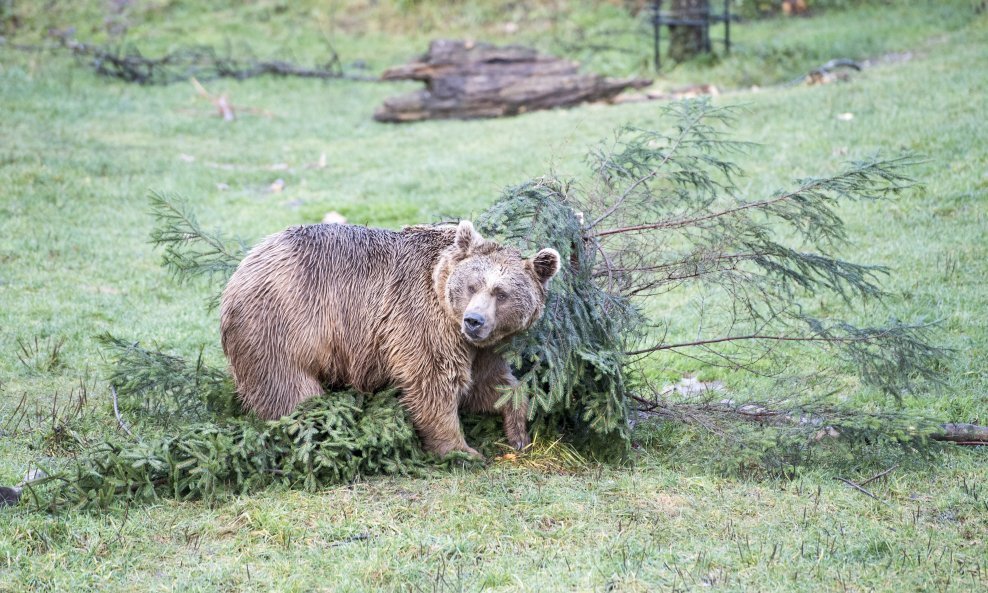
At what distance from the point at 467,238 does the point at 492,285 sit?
1.32 feet

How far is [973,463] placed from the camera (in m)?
6.09

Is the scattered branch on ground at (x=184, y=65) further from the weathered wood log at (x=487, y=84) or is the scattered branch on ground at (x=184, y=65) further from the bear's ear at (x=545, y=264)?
the bear's ear at (x=545, y=264)

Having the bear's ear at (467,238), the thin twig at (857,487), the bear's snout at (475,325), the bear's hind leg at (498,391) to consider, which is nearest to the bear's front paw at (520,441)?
the bear's hind leg at (498,391)

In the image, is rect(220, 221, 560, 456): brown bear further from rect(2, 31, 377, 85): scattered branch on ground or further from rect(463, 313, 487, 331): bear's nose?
rect(2, 31, 377, 85): scattered branch on ground

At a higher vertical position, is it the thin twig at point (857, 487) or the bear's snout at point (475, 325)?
the bear's snout at point (475, 325)

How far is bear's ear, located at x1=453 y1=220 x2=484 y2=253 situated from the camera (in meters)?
6.02

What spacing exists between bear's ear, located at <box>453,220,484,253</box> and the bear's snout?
59cm

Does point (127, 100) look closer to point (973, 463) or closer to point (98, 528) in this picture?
point (98, 528)

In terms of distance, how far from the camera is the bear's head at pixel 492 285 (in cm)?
580

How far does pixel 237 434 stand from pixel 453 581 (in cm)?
181

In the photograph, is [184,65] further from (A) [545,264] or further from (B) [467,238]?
(A) [545,264]

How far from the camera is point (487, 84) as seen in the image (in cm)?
1669

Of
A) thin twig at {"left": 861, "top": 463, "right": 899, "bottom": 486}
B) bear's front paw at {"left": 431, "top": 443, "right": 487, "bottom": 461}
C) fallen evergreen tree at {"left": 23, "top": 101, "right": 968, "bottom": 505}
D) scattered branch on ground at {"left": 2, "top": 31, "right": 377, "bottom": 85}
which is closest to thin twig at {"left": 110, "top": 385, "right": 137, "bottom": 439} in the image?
fallen evergreen tree at {"left": 23, "top": 101, "right": 968, "bottom": 505}

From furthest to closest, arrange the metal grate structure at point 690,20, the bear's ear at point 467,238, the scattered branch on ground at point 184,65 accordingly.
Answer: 1. the scattered branch on ground at point 184,65
2. the metal grate structure at point 690,20
3. the bear's ear at point 467,238
